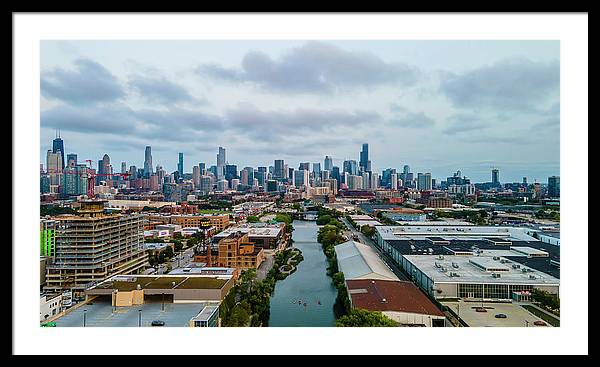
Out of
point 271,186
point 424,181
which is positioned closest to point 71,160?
point 271,186

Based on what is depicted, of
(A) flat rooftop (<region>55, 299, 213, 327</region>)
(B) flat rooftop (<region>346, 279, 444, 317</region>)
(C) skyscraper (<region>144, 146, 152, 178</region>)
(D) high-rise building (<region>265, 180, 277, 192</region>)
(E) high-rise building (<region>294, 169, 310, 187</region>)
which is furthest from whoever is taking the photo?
(E) high-rise building (<region>294, 169, 310, 187</region>)

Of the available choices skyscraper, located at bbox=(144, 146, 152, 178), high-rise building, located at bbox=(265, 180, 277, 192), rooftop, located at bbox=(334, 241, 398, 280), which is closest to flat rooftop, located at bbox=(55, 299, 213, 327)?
rooftop, located at bbox=(334, 241, 398, 280)

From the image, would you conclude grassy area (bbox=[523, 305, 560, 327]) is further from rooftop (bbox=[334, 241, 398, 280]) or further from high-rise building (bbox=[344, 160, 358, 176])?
high-rise building (bbox=[344, 160, 358, 176])

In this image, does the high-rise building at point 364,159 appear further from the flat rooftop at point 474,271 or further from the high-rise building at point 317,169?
the flat rooftop at point 474,271

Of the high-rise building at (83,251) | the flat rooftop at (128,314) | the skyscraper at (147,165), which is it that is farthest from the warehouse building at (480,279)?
A: the skyscraper at (147,165)
